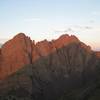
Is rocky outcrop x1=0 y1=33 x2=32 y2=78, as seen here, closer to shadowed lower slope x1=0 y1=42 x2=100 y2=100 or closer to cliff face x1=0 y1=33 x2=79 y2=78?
cliff face x1=0 y1=33 x2=79 y2=78

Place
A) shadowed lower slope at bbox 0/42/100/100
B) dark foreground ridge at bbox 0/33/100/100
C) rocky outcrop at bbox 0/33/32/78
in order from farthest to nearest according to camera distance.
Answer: rocky outcrop at bbox 0/33/32/78 < dark foreground ridge at bbox 0/33/100/100 < shadowed lower slope at bbox 0/42/100/100

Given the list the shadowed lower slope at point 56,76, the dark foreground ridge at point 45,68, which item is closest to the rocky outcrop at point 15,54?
the dark foreground ridge at point 45,68

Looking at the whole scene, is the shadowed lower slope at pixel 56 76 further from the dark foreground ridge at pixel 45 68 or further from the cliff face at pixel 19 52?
the cliff face at pixel 19 52

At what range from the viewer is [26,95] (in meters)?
156

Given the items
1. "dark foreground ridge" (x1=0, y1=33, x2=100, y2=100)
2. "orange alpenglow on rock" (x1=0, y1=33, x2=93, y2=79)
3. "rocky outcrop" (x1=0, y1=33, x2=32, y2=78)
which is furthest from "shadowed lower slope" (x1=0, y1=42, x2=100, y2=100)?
"rocky outcrop" (x1=0, y1=33, x2=32, y2=78)

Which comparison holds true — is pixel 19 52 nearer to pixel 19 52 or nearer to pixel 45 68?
pixel 19 52

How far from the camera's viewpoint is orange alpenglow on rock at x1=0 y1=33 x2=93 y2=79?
17462 centimetres

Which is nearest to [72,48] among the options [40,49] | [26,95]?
[40,49]

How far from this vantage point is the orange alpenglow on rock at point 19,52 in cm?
17462

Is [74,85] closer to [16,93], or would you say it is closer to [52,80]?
[52,80]

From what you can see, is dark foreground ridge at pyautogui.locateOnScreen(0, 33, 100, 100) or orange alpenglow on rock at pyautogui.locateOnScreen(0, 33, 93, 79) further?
orange alpenglow on rock at pyautogui.locateOnScreen(0, 33, 93, 79)

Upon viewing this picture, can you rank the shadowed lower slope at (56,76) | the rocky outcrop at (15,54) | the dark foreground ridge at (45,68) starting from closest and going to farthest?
the shadowed lower slope at (56,76) < the dark foreground ridge at (45,68) < the rocky outcrop at (15,54)

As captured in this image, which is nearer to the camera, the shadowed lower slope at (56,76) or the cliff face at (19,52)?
the shadowed lower slope at (56,76)

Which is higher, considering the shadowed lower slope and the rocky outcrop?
the rocky outcrop
